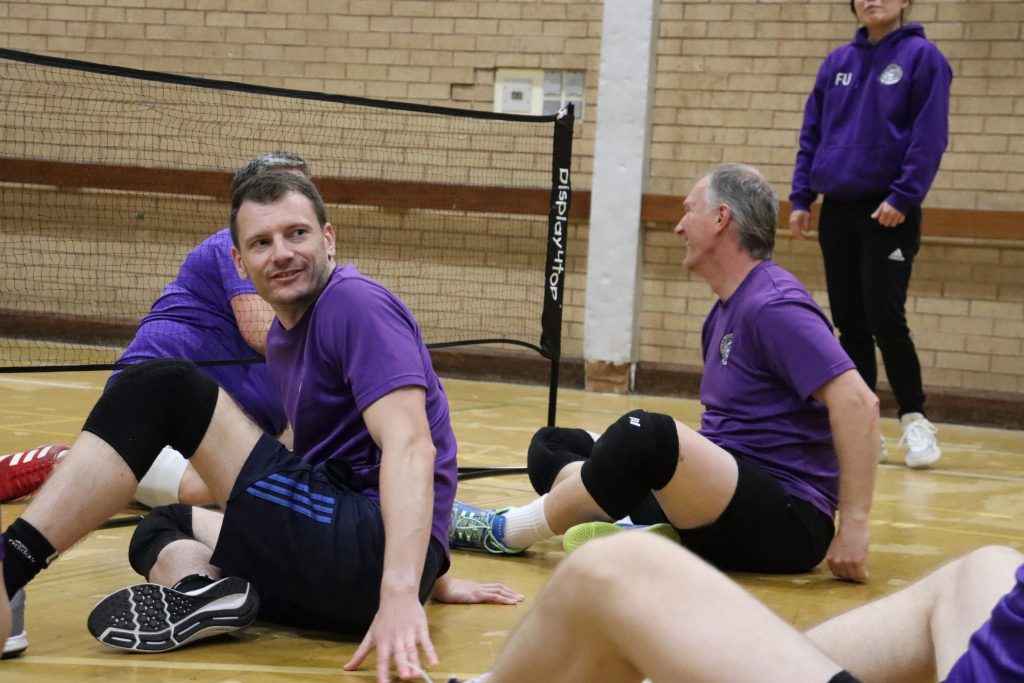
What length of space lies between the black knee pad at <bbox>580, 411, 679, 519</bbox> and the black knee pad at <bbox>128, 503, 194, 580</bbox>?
108 cm

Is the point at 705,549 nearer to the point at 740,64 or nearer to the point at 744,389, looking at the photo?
the point at 744,389

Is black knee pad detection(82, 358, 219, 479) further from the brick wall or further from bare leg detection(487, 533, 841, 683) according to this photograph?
the brick wall

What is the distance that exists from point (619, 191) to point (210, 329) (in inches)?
205

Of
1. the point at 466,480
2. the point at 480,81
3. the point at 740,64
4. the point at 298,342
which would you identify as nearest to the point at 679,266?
the point at 740,64

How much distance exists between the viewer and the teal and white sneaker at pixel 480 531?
12.7ft

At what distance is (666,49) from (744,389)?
6.00 metres

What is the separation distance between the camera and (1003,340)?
8531mm

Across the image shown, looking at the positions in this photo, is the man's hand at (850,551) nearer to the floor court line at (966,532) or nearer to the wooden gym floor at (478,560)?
the wooden gym floor at (478,560)

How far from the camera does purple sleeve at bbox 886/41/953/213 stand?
235 inches

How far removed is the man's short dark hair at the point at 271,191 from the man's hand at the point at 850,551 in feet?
5.61

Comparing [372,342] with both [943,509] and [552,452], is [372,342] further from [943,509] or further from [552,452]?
[943,509]

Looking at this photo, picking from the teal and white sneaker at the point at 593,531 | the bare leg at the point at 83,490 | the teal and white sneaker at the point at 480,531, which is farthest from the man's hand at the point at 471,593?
the bare leg at the point at 83,490

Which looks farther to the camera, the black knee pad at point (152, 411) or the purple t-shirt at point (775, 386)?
the purple t-shirt at point (775, 386)

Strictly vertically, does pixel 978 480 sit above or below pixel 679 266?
below
